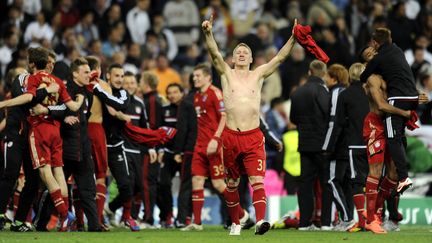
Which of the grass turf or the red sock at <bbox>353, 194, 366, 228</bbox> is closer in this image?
the grass turf

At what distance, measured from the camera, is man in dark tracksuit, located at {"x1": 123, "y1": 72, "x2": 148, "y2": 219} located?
19.1 metres

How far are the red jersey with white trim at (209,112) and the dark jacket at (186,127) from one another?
1.19 meters

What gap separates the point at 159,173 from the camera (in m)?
20.6

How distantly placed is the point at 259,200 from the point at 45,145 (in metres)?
3.08

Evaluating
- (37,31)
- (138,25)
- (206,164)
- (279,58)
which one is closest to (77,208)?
(206,164)

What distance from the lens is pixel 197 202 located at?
1794 centimetres

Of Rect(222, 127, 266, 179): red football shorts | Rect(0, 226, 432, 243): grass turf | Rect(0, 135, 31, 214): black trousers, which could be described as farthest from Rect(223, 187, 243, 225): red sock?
Rect(0, 135, 31, 214): black trousers

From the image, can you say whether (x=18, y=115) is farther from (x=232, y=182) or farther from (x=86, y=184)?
(x=232, y=182)

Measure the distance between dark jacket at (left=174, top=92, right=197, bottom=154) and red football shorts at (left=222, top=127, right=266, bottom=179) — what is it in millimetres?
3873

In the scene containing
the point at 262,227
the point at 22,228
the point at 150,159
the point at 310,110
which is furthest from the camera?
the point at 150,159

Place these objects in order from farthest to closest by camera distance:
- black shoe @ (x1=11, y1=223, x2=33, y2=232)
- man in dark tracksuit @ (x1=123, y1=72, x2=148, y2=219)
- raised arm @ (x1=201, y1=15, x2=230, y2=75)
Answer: man in dark tracksuit @ (x1=123, y1=72, x2=148, y2=219) → black shoe @ (x1=11, y1=223, x2=33, y2=232) → raised arm @ (x1=201, y1=15, x2=230, y2=75)

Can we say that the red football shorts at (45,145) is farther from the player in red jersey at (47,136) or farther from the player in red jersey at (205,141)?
the player in red jersey at (205,141)

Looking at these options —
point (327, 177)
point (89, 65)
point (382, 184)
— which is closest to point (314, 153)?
point (327, 177)

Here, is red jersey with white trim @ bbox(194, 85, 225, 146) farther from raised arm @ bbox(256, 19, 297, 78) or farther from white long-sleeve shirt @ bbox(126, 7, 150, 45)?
white long-sleeve shirt @ bbox(126, 7, 150, 45)
